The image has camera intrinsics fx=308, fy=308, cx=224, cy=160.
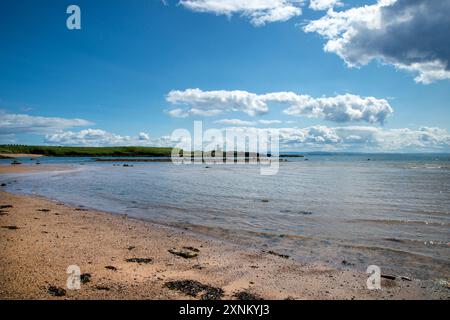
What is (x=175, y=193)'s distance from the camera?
28.6 meters

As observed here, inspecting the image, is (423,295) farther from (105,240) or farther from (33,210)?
(33,210)

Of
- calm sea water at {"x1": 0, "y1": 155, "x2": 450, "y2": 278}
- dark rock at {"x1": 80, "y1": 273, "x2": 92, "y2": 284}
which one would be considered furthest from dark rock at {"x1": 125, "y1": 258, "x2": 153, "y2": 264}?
calm sea water at {"x1": 0, "y1": 155, "x2": 450, "y2": 278}

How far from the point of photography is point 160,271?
30.4 ft

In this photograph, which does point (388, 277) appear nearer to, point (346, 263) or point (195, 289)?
point (346, 263)

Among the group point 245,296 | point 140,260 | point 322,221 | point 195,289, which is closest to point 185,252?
point 140,260

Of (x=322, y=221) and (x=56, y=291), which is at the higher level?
(x=56, y=291)

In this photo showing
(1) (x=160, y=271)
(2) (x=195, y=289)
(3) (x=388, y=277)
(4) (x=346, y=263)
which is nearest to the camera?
(2) (x=195, y=289)

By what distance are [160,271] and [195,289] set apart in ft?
5.51

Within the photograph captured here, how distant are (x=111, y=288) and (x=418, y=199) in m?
25.3

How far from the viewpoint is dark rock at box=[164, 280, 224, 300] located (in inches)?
305

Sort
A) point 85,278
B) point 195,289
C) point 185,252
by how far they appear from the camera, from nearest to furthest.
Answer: point 195,289 → point 85,278 → point 185,252

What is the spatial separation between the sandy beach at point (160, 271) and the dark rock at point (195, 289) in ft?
0.08

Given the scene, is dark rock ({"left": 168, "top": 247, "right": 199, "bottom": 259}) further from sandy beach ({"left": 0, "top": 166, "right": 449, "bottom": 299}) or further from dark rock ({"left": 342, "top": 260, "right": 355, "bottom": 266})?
dark rock ({"left": 342, "top": 260, "right": 355, "bottom": 266})

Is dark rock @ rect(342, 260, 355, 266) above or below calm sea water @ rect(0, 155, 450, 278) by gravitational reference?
below
